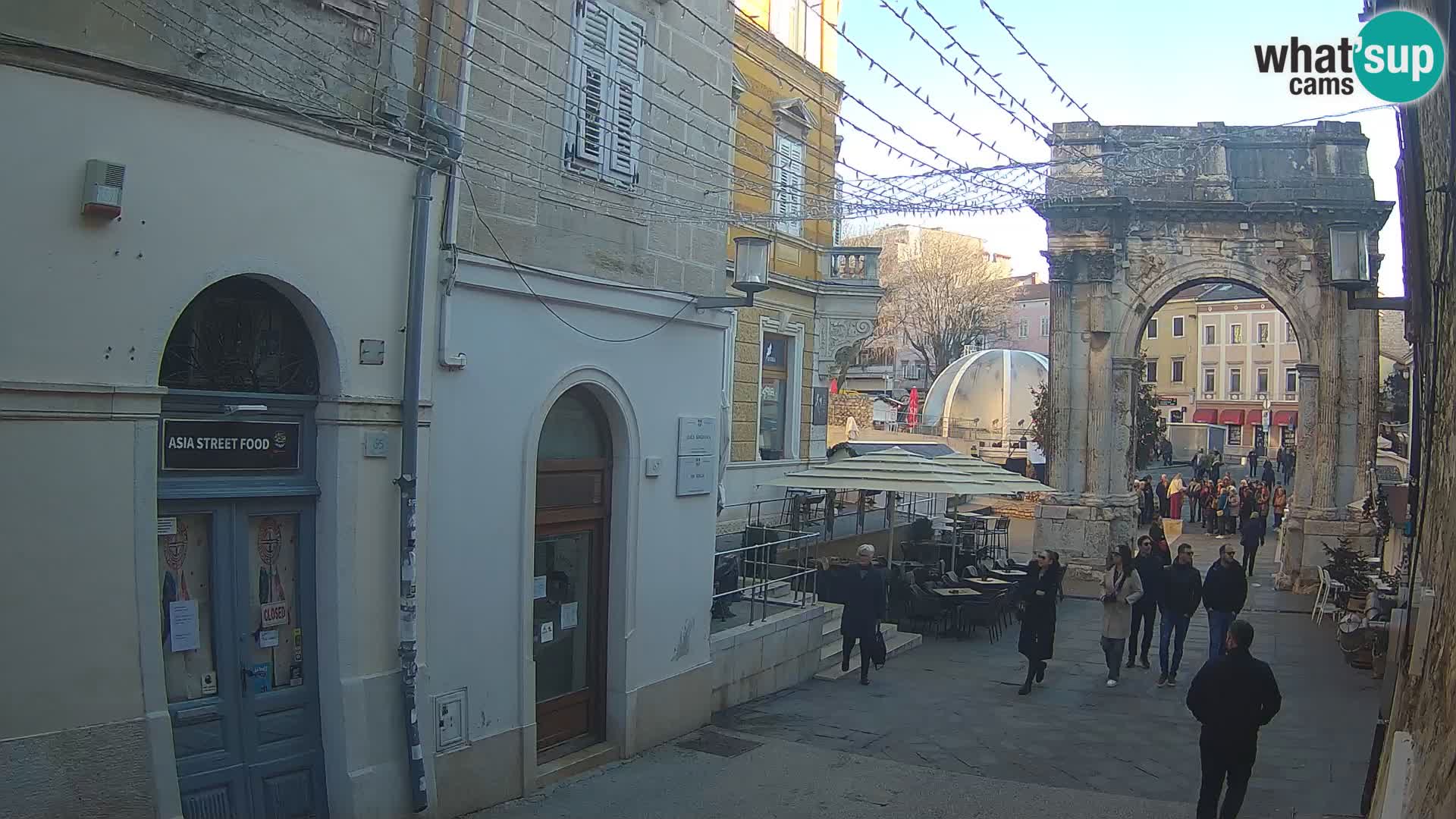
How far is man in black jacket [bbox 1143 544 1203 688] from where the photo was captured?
12336 millimetres

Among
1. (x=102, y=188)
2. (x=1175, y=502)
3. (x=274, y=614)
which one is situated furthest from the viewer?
(x=1175, y=502)

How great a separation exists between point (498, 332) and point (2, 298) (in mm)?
3340

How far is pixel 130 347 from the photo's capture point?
586 centimetres

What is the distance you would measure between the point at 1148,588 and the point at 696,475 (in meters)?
6.01

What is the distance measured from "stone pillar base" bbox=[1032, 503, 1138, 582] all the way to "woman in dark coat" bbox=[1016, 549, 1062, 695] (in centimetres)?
885

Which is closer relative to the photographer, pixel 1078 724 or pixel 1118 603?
pixel 1078 724

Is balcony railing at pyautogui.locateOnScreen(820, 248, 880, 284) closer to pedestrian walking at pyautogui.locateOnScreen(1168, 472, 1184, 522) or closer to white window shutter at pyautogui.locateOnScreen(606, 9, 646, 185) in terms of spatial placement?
white window shutter at pyautogui.locateOnScreen(606, 9, 646, 185)

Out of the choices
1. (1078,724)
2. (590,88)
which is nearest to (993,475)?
(1078,724)

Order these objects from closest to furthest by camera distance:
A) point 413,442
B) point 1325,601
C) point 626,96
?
point 413,442
point 626,96
point 1325,601

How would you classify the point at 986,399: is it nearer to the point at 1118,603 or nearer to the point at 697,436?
the point at 1118,603

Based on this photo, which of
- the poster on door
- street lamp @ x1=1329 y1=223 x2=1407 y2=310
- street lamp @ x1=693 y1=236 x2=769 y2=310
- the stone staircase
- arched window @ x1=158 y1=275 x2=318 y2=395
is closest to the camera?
arched window @ x1=158 y1=275 x2=318 y2=395

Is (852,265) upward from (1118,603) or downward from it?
upward

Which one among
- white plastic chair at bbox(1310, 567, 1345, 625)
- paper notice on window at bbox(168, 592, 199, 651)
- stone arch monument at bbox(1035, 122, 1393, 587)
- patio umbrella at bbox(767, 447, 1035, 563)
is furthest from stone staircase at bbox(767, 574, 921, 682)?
paper notice on window at bbox(168, 592, 199, 651)

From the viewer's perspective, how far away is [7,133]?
5.34 meters
